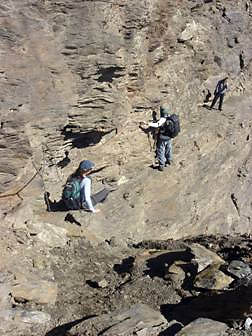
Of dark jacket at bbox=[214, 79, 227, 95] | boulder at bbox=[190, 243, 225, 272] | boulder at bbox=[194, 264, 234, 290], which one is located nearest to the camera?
boulder at bbox=[194, 264, 234, 290]

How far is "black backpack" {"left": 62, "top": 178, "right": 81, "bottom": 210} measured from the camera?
43.3 ft

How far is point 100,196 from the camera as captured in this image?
1498 cm

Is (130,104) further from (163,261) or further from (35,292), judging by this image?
(35,292)

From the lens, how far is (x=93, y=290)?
35.9ft

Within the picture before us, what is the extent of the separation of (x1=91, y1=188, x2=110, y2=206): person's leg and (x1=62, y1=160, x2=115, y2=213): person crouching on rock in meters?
0.70

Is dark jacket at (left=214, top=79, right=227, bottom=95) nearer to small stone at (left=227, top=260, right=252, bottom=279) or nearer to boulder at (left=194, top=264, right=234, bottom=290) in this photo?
small stone at (left=227, top=260, right=252, bottom=279)

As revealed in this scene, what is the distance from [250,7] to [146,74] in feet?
25.2

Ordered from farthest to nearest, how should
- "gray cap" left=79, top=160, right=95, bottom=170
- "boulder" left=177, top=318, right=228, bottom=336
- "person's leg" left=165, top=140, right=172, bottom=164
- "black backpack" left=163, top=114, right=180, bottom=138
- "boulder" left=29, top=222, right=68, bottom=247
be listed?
"person's leg" left=165, top=140, right=172, bottom=164 → "black backpack" left=163, top=114, right=180, bottom=138 → "gray cap" left=79, top=160, right=95, bottom=170 → "boulder" left=29, top=222, right=68, bottom=247 → "boulder" left=177, top=318, right=228, bottom=336

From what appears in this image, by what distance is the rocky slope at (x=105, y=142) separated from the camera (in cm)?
1084

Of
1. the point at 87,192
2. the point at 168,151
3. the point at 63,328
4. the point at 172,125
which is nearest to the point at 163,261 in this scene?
the point at 87,192

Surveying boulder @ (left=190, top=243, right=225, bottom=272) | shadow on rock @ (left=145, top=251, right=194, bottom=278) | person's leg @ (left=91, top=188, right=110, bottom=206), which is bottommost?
person's leg @ (left=91, top=188, right=110, bottom=206)

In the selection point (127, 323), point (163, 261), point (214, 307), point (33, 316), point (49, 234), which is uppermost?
point (127, 323)

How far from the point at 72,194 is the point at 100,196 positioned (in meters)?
1.82

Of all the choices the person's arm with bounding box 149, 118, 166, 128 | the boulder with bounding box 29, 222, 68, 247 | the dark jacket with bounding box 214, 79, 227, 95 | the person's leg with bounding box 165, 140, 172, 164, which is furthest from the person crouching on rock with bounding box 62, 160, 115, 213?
the dark jacket with bounding box 214, 79, 227, 95
